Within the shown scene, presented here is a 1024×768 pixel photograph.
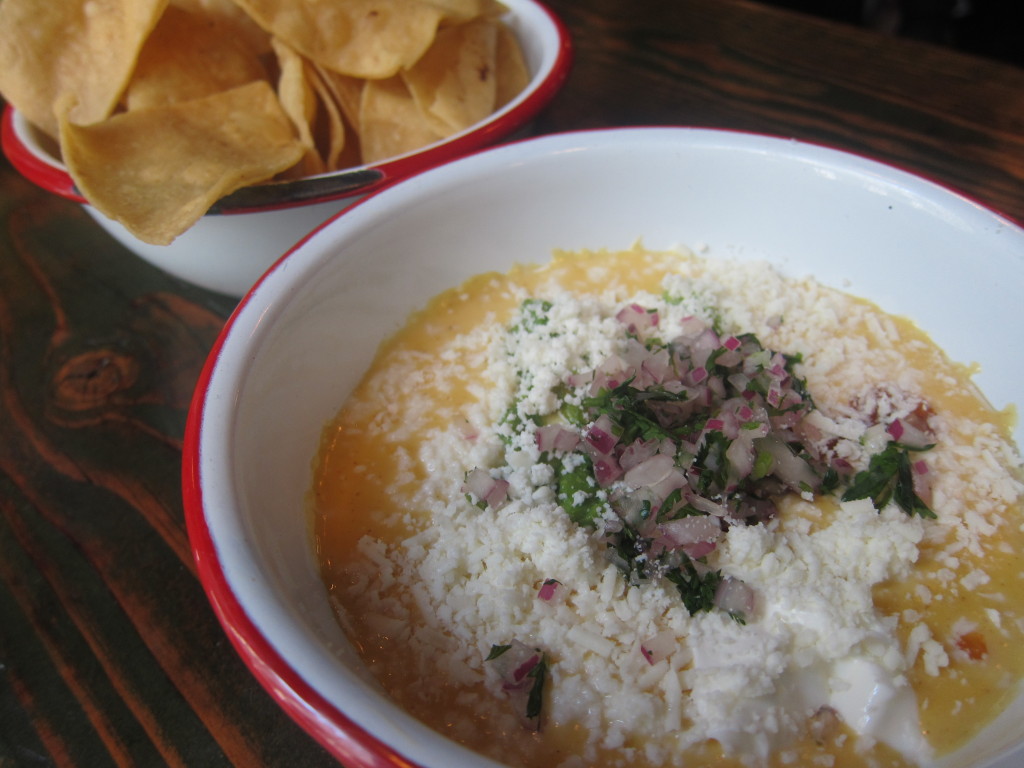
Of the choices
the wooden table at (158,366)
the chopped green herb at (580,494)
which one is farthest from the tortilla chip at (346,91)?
the chopped green herb at (580,494)

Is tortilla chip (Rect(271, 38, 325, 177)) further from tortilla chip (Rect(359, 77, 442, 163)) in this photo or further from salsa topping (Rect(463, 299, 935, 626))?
salsa topping (Rect(463, 299, 935, 626))

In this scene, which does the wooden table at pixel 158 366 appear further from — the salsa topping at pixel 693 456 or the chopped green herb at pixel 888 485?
the chopped green herb at pixel 888 485

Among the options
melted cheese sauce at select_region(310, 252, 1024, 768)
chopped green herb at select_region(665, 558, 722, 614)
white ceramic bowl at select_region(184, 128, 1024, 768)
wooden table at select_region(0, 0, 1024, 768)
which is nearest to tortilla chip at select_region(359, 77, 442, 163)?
white ceramic bowl at select_region(184, 128, 1024, 768)

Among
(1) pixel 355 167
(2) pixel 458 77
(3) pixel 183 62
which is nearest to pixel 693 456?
(1) pixel 355 167

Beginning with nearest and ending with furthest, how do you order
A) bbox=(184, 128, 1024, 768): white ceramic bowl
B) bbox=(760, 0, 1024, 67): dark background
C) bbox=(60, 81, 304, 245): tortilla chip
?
bbox=(184, 128, 1024, 768): white ceramic bowl
bbox=(60, 81, 304, 245): tortilla chip
bbox=(760, 0, 1024, 67): dark background

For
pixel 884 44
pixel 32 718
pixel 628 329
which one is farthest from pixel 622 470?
pixel 884 44

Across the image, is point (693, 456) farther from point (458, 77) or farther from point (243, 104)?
point (243, 104)

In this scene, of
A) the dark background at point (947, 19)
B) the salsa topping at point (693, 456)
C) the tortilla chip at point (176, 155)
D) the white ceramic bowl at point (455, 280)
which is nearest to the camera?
the white ceramic bowl at point (455, 280)
